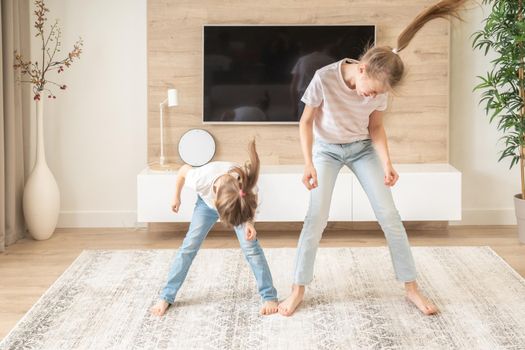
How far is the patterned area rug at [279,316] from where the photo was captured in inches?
108

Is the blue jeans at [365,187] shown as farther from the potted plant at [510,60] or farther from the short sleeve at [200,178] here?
the potted plant at [510,60]

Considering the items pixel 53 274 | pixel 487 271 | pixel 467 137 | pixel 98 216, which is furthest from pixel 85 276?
pixel 467 137

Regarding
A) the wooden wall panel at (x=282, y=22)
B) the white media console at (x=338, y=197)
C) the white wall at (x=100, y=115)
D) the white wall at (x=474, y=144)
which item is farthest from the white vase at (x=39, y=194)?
the white wall at (x=474, y=144)

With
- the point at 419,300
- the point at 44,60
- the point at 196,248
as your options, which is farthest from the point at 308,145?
the point at 44,60

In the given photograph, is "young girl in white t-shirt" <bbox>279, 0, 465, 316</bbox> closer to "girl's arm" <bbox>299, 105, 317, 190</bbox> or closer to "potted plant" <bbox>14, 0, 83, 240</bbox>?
"girl's arm" <bbox>299, 105, 317, 190</bbox>

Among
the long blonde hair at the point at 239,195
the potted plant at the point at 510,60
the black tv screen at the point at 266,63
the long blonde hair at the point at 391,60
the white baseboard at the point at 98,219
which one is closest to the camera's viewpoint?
the long blonde hair at the point at 391,60

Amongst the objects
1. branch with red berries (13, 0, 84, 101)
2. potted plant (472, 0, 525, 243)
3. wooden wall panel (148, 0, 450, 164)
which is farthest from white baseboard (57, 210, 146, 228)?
potted plant (472, 0, 525, 243)

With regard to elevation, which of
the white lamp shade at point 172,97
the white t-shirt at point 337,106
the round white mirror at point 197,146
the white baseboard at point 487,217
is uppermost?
the white lamp shade at point 172,97

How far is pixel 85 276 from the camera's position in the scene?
362 centimetres

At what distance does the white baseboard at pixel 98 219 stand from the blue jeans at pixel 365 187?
215cm

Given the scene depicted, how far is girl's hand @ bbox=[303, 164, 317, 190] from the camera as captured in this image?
2912 mm

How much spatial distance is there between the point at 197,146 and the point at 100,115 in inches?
27.1

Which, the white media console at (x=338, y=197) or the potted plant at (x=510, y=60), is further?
the white media console at (x=338, y=197)

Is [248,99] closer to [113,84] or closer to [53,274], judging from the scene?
[113,84]
